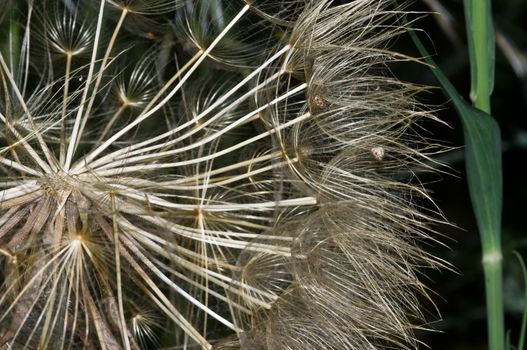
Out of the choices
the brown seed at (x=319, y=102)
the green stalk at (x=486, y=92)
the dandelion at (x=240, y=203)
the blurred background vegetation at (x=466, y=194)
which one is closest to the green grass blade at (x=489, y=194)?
the green stalk at (x=486, y=92)

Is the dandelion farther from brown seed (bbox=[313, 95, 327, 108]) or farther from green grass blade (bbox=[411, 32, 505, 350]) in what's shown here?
green grass blade (bbox=[411, 32, 505, 350])

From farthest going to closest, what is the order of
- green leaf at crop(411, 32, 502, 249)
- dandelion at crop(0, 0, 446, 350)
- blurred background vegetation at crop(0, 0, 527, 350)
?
blurred background vegetation at crop(0, 0, 527, 350), green leaf at crop(411, 32, 502, 249), dandelion at crop(0, 0, 446, 350)

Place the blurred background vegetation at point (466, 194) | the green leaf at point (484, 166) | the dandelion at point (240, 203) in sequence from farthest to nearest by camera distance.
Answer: the blurred background vegetation at point (466, 194)
the green leaf at point (484, 166)
the dandelion at point (240, 203)

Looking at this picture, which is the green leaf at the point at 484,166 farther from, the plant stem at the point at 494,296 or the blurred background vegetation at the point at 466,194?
the blurred background vegetation at the point at 466,194

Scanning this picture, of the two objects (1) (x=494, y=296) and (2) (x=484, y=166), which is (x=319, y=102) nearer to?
(2) (x=484, y=166)

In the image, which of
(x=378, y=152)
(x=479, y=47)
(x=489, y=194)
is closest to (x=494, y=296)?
(x=489, y=194)

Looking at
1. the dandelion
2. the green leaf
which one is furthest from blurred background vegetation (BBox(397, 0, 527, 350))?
the dandelion
